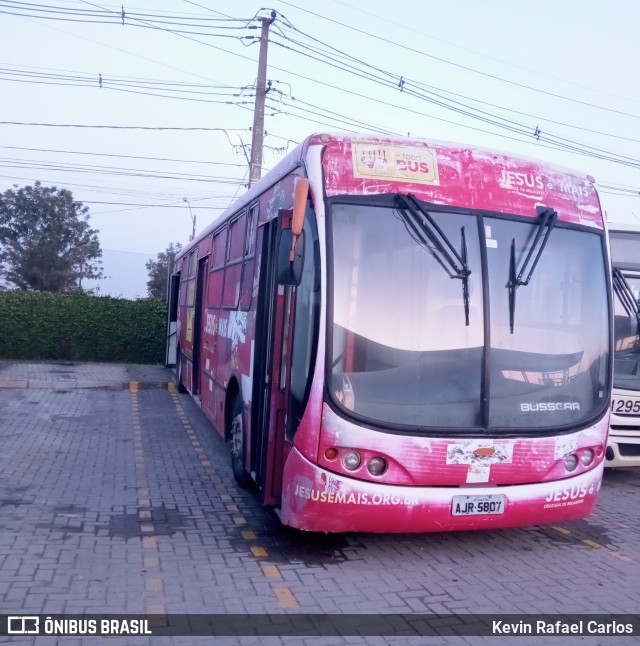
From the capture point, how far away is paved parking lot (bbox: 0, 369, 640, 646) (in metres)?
5.18

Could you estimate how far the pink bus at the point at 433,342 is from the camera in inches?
222

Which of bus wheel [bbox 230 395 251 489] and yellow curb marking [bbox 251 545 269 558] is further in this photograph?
bus wheel [bbox 230 395 251 489]

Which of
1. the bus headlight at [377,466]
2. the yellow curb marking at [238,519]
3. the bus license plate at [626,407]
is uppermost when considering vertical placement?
the bus license plate at [626,407]

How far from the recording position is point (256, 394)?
23.1 feet

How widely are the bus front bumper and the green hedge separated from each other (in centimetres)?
1818

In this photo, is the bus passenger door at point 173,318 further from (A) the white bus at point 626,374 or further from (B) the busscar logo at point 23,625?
(B) the busscar logo at point 23,625

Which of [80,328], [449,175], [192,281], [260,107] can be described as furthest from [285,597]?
[80,328]

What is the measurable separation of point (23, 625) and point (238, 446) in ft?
12.0

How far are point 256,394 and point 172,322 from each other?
1158cm

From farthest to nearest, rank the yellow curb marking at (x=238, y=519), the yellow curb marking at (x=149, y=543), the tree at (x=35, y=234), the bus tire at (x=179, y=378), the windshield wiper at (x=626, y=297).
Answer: the tree at (x=35, y=234) < the bus tire at (x=179, y=378) < the windshield wiper at (x=626, y=297) < the yellow curb marking at (x=149, y=543) < the yellow curb marking at (x=238, y=519)

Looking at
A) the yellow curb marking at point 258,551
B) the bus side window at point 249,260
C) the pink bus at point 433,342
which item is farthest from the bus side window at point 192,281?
the yellow curb marking at point 258,551

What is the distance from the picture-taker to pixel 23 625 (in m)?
4.67

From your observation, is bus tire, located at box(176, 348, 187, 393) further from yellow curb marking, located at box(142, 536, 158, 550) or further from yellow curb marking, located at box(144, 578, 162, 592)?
yellow curb marking, located at box(144, 578, 162, 592)

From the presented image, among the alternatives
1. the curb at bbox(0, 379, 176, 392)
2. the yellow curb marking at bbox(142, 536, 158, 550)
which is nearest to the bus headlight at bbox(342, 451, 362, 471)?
the yellow curb marking at bbox(142, 536, 158, 550)
